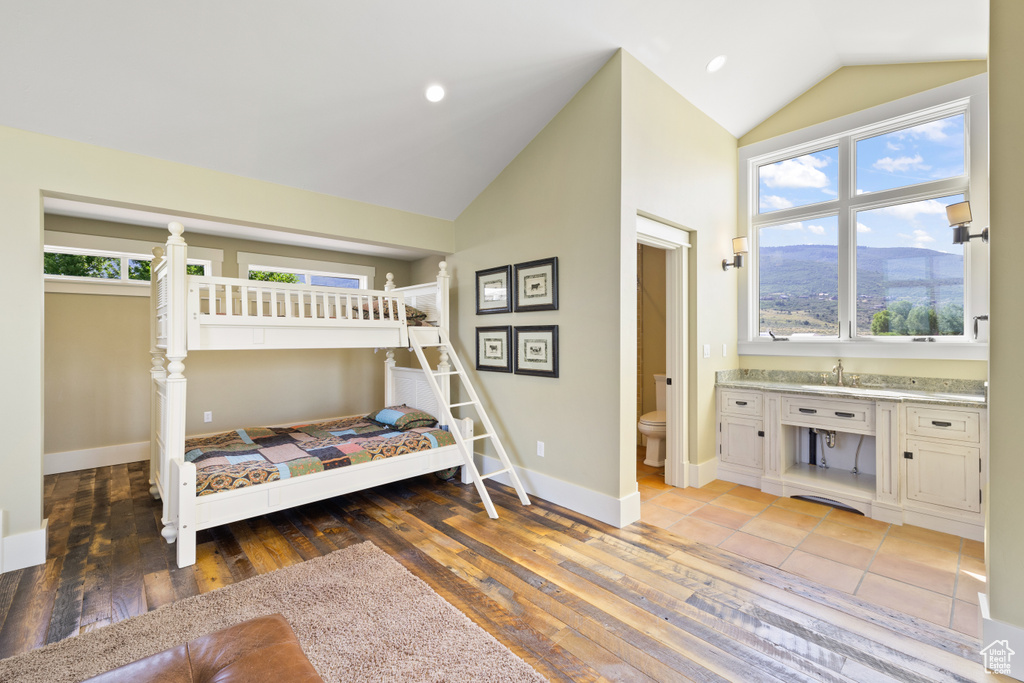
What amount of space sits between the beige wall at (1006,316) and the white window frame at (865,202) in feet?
6.33

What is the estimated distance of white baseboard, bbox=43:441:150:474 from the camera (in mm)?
4281

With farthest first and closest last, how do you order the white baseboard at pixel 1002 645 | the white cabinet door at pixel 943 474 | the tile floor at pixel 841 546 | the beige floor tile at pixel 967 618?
the white cabinet door at pixel 943 474
the tile floor at pixel 841 546
the beige floor tile at pixel 967 618
the white baseboard at pixel 1002 645

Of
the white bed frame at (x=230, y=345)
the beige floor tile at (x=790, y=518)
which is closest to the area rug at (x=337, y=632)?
the white bed frame at (x=230, y=345)

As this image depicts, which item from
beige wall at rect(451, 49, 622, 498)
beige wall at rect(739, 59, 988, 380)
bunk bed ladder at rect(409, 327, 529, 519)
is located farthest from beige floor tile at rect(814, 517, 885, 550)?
bunk bed ladder at rect(409, 327, 529, 519)

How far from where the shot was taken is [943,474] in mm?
2969

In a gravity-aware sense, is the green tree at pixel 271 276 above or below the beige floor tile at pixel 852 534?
above

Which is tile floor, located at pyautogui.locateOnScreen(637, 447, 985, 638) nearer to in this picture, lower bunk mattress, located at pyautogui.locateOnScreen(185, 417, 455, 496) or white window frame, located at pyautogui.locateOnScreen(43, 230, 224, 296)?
lower bunk mattress, located at pyautogui.locateOnScreen(185, 417, 455, 496)

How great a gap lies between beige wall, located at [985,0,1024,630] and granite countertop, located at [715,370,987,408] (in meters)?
1.46

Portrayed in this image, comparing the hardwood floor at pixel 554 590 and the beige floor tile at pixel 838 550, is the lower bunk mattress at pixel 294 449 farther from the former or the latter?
the beige floor tile at pixel 838 550

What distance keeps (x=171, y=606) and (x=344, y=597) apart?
0.80 meters

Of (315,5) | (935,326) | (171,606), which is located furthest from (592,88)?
(171,606)

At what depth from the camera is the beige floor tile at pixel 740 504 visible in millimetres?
3373

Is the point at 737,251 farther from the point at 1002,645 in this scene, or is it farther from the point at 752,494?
the point at 1002,645

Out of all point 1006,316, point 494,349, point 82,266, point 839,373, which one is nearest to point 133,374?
point 82,266
